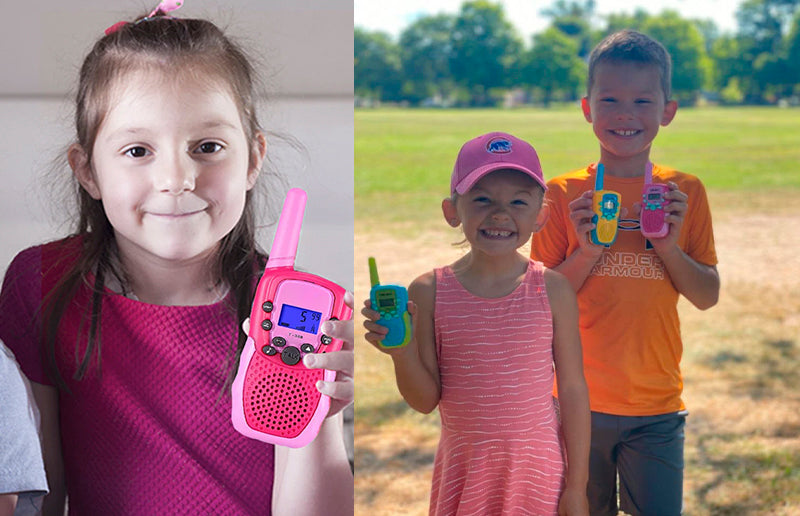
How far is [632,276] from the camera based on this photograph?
2.05 meters

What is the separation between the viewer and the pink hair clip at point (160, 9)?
171 centimetres

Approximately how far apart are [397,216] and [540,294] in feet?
19.4

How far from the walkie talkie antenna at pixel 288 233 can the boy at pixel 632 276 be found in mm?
616

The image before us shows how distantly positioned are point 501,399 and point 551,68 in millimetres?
1733

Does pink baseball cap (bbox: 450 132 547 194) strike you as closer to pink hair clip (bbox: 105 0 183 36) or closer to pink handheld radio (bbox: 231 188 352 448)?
pink handheld radio (bbox: 231 188 352 448)

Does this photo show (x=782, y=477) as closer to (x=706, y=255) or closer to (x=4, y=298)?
(x=706, y=255)

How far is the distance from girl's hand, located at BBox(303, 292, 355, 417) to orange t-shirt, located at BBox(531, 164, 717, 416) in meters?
0.58

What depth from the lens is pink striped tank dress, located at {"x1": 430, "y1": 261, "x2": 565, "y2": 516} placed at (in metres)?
1.87

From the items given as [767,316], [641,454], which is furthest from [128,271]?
[767,316]

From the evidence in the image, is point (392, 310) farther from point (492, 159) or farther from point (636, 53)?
point (636, 53)

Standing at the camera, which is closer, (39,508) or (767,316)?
(39,508)

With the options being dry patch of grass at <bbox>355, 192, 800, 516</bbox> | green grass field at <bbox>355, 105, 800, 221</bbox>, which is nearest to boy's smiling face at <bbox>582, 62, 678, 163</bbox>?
dry patch of grass at <bbox>355, 192, 800, 516</bbox>

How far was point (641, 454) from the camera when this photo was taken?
6.87 ft

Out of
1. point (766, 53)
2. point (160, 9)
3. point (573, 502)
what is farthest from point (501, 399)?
point (766, 53)
